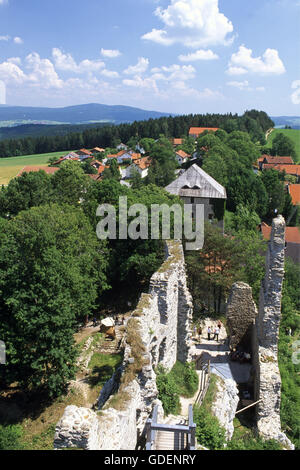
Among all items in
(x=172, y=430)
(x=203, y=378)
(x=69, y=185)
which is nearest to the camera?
(x=172, y=430)

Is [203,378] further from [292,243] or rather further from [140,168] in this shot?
[140,168]

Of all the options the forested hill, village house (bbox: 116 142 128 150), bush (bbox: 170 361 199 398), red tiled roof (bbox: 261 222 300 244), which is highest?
the forested hill

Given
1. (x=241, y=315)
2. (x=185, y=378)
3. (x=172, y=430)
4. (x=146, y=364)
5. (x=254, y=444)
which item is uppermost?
(x=146, y=364)

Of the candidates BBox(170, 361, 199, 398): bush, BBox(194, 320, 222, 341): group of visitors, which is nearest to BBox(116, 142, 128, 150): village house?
BBox(194, 320, 222, 341): group of visitors

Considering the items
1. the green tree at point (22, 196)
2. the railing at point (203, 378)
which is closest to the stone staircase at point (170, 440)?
the railing at point (203, 378)

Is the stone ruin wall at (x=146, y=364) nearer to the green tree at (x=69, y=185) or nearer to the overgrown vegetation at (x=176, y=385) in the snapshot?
the overgrown vegetation at (x=176, y=385)

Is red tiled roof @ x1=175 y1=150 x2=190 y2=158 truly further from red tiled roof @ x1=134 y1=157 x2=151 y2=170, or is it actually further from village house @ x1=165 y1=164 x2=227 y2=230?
village house @ x1=165 y1=164 x2=227 y2=230

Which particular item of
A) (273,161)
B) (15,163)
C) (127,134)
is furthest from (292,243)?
(127,134)
